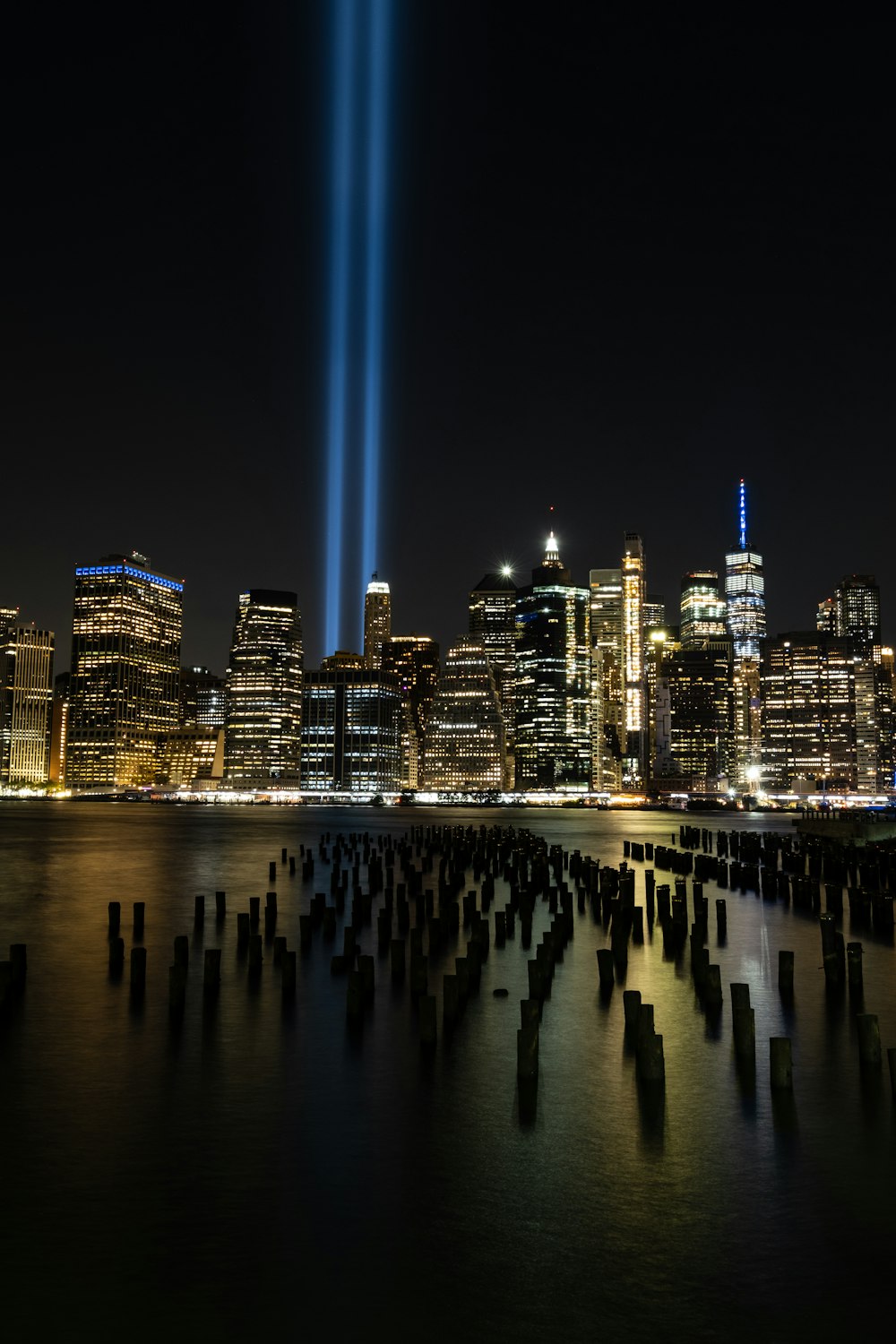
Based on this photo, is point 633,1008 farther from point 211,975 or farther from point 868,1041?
point 211,975

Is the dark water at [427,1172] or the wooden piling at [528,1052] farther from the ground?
the wooden piling at [528,1052]

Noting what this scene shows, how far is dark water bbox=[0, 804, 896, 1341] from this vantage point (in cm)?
1201

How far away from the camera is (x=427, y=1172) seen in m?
16.0

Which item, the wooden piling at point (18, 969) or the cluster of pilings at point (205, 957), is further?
the wooden piling at point (18, 969)

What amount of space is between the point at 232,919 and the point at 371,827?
9441 cm

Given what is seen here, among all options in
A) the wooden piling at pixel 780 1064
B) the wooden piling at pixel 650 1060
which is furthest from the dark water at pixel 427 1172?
the wooden piling at pixel 650 1060

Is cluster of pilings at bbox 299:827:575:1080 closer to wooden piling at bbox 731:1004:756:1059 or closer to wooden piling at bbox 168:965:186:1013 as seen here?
wooden piling at bbox 168:965:186:1013

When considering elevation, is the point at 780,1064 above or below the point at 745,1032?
below

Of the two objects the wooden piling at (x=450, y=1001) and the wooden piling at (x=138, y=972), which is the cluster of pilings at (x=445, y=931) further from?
the wooden piling at (x=138, y=972)

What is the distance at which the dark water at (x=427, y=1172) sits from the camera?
39.4ft

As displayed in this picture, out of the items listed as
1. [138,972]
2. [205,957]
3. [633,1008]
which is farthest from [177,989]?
[633,1008]

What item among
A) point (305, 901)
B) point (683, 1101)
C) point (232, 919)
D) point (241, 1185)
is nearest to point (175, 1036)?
point (241, 1185)

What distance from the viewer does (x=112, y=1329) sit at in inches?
447

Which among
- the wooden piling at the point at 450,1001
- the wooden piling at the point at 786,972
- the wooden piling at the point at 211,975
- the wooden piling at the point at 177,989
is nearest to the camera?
the wooden piling at the point at 450,1001
